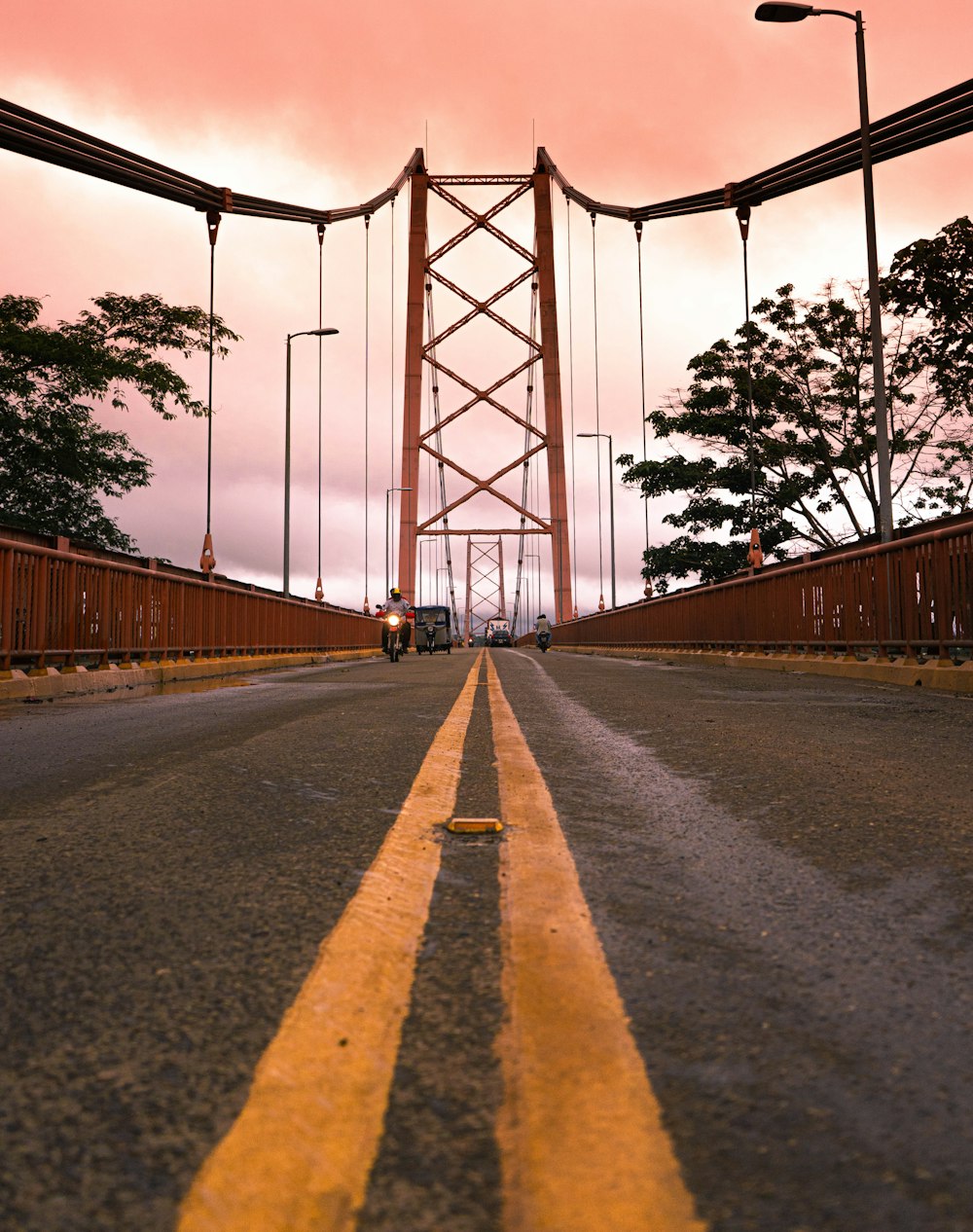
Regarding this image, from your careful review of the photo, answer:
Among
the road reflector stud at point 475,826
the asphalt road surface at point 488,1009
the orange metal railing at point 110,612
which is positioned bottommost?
the asphalt road surface at point 488,1009

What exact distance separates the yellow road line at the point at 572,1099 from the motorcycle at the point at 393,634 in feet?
68.6

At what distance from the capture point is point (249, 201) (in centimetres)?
5322

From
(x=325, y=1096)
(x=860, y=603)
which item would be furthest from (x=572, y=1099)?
(x=860, y=603)

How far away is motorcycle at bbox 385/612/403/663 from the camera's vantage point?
2262cm

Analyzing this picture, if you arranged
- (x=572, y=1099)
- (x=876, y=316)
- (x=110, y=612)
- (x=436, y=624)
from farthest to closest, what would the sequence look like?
(x=436, y=624) → (x=876, y=316) → (x=110, y=612) → (x=572, y=1099)

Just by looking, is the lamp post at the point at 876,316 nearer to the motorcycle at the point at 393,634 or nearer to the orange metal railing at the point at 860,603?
the orange metal railing at the point at 860,603

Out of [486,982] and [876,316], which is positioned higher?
[876,316]

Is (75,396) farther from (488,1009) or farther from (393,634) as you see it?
(488,1009)

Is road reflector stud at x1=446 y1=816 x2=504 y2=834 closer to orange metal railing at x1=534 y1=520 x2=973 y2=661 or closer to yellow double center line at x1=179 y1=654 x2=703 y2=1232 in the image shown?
yellow double center line at x1=179 y1=654 x2=703 y2=1232

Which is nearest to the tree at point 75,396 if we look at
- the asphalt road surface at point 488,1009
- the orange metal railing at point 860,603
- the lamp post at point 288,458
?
the lamp post at point 288,458

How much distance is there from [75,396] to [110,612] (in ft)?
59.5

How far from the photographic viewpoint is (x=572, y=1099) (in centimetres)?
103

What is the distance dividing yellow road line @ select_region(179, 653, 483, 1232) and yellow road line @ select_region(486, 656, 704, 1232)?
0.14 m

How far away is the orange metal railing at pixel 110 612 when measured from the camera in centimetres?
858
